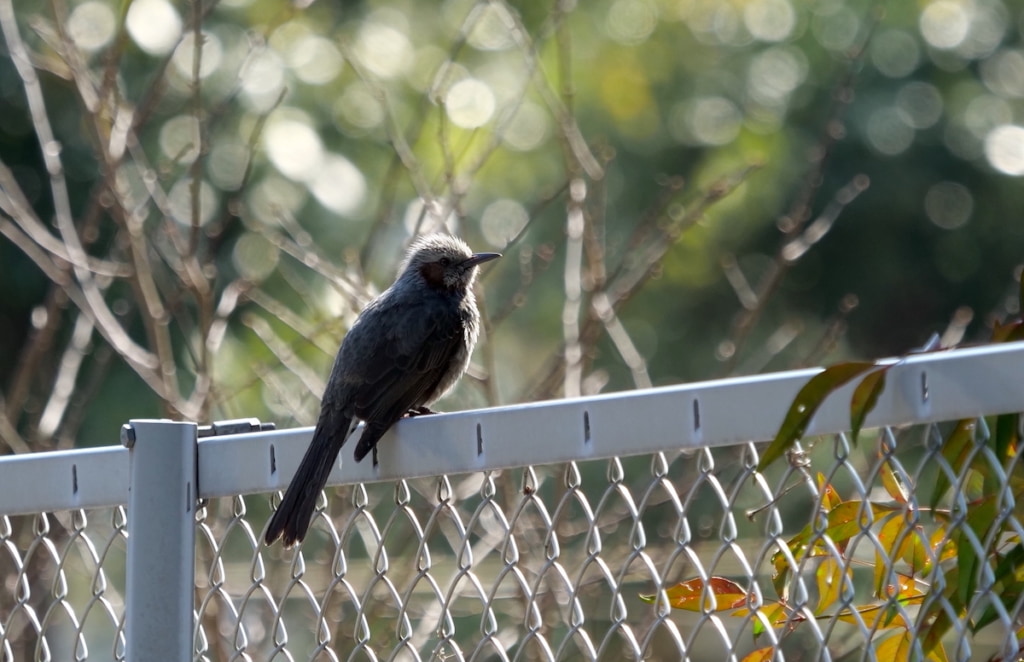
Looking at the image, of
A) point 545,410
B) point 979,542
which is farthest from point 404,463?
point 979,542

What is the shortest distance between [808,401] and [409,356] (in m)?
2.82

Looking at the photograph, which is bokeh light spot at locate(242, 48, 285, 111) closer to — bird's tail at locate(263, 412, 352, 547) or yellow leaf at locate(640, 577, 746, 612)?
bird's tail at locate(263, 412, 352, 547)

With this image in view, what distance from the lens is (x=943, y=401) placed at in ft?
5.31

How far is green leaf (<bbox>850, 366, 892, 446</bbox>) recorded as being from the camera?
1.64 meters

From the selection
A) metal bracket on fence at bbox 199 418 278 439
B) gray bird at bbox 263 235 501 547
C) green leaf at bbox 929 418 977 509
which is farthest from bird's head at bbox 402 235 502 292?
green leaf at bbox 929 418 977 509

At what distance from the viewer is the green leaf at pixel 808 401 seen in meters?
1.66

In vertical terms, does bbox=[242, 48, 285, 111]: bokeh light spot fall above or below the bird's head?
above

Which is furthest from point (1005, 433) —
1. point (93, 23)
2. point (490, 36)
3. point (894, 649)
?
point (490, 36)

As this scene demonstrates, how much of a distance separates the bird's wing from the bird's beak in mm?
196

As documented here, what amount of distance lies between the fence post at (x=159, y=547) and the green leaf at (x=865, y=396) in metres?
1.38

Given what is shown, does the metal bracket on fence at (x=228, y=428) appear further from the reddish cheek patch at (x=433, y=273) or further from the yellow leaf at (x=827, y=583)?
the reddish cheek patch at (x=433, y=273)

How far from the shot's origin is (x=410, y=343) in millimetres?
4441

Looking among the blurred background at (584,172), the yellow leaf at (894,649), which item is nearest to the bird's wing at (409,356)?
the blurred background at (584,172)

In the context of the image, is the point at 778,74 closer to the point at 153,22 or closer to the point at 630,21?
the point at 630,21
